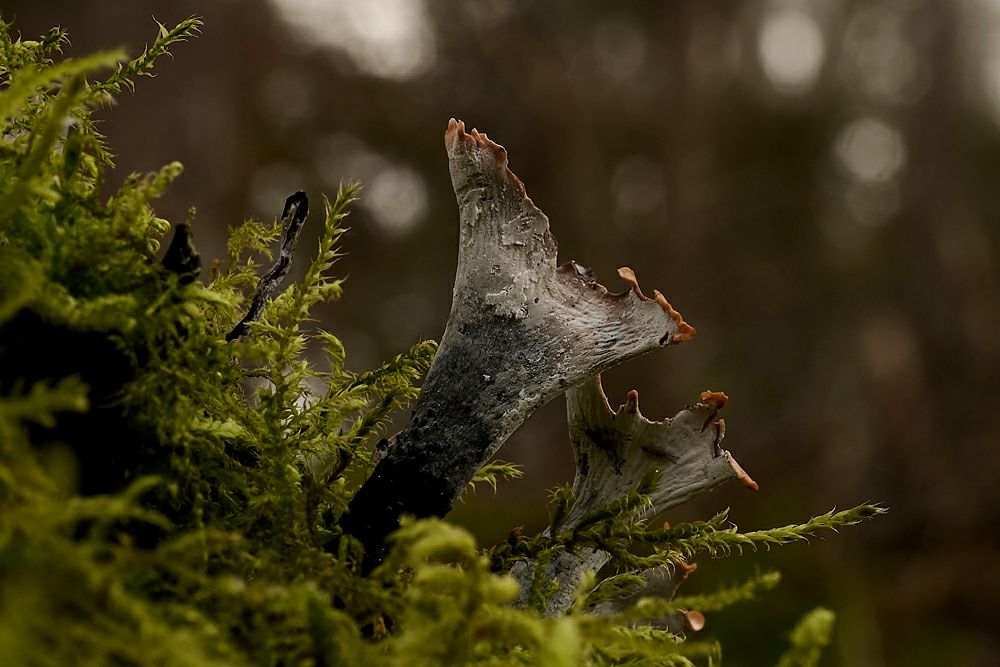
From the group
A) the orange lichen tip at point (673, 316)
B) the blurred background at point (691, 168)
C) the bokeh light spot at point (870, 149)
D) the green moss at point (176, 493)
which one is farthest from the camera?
the bokeh light spot at point (870, 149)

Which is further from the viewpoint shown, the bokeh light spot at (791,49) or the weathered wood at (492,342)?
the bokeh light spot at (791,49)

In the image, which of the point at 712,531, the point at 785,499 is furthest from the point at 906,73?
the point at 712,531

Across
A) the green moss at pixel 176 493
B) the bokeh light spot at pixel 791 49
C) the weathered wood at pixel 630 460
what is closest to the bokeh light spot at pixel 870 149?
the bokeh light spot at pixel 791 49

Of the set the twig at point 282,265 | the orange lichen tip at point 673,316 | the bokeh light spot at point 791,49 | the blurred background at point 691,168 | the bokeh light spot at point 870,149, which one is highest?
the bokeh light spot at point 791,49

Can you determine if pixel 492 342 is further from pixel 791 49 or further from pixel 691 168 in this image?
pixel 791 49

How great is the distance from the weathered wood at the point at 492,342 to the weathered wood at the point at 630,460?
0.06 meters

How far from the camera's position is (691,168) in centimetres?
684

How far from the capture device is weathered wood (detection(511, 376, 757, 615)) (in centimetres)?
62

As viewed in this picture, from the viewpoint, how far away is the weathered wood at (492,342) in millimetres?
556

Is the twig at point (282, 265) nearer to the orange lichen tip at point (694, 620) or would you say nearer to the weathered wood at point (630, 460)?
the weathered wood at point (630, 460)

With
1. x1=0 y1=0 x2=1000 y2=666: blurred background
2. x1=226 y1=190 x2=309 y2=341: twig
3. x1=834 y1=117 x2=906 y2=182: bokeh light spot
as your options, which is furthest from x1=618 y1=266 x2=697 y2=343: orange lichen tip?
x1=834 y1=117 x2=906 y2=182: bokeh light spot

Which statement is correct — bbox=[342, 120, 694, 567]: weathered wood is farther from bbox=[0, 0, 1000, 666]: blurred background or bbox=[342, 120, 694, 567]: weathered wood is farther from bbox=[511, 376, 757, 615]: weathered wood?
bbox=[0, 0, 1000, 666]: blurred background

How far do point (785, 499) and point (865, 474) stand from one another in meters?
0.80

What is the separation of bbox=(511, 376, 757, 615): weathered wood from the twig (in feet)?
0.91
